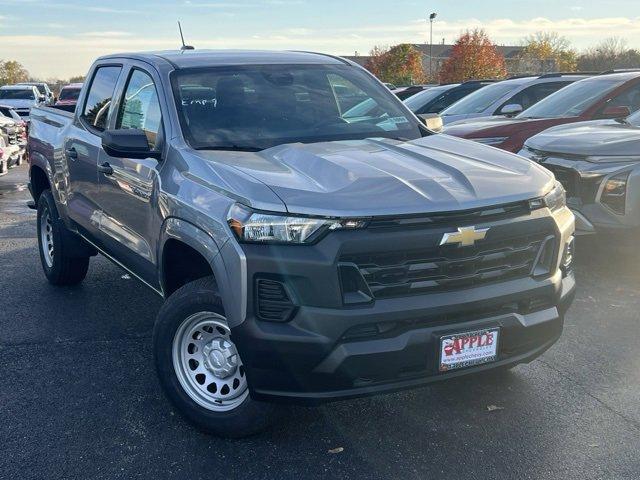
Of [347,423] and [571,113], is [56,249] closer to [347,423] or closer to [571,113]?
[347,423]

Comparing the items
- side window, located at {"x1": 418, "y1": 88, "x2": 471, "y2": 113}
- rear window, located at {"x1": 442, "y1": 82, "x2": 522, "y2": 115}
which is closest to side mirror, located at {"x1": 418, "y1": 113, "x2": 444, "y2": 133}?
rear window, located at {"x1": 442, "y1": 82, "x2": 522, "y2": 115}

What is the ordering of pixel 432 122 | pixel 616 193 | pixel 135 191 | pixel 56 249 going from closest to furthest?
pixel 135 191
pixel 432 122
pixel 616 193
pixel 56 249

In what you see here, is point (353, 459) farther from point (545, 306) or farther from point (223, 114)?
point (223, 114)

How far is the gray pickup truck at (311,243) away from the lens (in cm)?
313

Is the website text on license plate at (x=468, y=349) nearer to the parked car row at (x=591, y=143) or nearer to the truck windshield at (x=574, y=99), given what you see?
the parked car row at (x=591, y=143)

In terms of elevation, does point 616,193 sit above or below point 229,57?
below

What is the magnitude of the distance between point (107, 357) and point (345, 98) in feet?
7.59

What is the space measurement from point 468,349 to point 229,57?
102 inches

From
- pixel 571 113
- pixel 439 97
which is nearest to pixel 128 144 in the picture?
pixel 571 113

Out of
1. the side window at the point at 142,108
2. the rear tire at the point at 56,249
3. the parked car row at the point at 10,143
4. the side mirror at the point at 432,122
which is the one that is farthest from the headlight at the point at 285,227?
the parked car row at the point at 10,143

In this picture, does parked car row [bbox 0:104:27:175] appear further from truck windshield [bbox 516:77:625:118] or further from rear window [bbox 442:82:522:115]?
truck windshield [bbox 516:77:625:118]

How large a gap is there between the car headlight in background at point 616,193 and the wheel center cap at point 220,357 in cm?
393

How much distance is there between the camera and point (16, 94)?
95.3 feet

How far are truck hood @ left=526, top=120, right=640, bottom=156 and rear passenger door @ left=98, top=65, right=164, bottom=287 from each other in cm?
379
